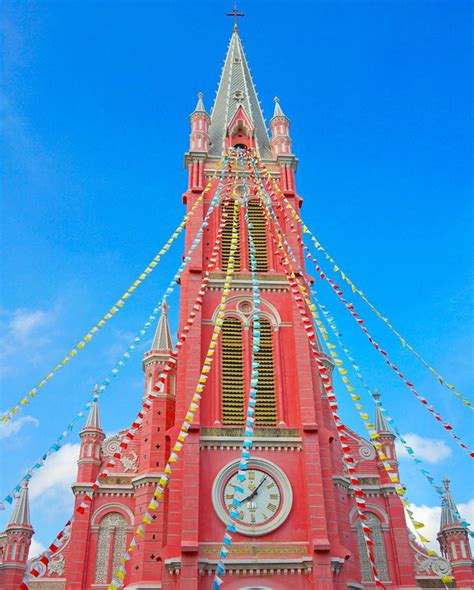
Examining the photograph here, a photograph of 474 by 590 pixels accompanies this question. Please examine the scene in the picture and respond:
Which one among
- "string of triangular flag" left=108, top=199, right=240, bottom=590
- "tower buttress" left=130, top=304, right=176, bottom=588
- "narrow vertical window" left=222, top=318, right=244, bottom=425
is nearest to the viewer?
"string of triangular flag" left=108, top=199, right=240, bottom=590

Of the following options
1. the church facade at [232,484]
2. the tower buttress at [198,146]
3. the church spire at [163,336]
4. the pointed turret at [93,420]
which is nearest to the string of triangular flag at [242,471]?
the church facade at [232,484]

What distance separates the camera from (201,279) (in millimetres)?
25766

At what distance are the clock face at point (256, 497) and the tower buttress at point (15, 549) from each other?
30.1 ft

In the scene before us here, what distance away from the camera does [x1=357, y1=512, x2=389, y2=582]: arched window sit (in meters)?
24.5

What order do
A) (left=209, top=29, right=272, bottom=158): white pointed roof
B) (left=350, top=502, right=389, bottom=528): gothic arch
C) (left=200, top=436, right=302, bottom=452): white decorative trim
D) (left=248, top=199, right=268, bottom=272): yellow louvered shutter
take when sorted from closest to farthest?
1. (left=200, top=436, right=302, bottom=452): white decorative trim
2. (left=350, top=502, right=389, bottom=528): gothic arch
3. (left=248, top=199, right=268, bottom=272): yellow louvered shutter
4. (left=209, top=29, right=272, bottom=158): white pointed roof

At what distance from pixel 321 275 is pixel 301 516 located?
8304mm

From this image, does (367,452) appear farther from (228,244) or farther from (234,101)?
(234,101)

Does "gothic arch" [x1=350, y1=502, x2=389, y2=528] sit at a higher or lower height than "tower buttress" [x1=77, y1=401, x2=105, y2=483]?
lower

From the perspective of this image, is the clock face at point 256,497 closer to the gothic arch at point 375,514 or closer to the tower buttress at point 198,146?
the gothic arch at point 375,514

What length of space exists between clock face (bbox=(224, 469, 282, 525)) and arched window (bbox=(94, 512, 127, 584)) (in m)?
5.44

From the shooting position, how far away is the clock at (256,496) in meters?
20.3

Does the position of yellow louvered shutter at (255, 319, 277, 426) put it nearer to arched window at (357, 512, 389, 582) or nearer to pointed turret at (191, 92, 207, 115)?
arched window at (357, 512, 389, 582)

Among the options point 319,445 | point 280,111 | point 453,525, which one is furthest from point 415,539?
point 280,111

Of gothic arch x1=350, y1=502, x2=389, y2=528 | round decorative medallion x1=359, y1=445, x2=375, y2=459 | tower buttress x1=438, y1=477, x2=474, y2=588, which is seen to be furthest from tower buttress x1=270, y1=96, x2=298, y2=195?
tower buttress x1=438, y1=477, x2=474, y2=588
